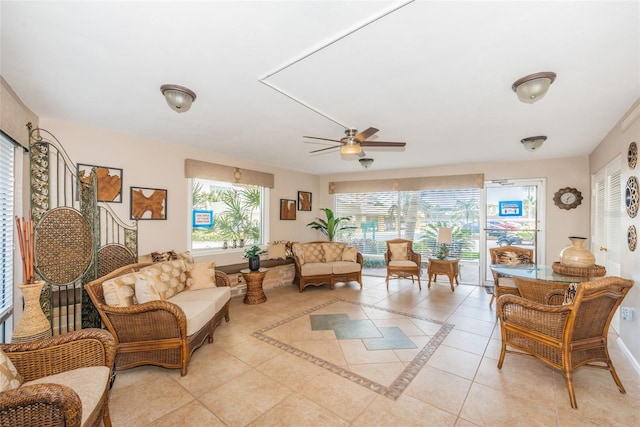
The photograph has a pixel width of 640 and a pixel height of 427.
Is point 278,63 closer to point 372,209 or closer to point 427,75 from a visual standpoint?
point 427,75

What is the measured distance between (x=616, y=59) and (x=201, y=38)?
277cm

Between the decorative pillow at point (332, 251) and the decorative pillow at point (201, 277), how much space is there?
266 cm

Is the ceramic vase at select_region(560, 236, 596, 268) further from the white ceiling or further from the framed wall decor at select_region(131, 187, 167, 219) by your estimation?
the framed wall decor at select_region(131, 187, 167, 219)

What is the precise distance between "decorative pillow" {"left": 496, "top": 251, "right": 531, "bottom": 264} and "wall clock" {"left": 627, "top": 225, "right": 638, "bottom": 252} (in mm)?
1676

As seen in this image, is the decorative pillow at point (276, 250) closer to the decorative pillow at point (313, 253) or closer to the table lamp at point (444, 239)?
the decorative pillow at point (313, 253)

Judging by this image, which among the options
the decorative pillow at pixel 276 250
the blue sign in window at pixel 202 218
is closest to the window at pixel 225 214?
the blue sign in window at pixel 202 218

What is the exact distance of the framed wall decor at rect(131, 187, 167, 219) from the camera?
3750mm

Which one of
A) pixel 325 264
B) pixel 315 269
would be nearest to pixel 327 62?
pixel 315 269

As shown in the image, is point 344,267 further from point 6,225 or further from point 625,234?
point 6,225

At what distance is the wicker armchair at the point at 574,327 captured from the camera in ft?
6.73

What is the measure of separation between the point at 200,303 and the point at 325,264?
9.19 ft

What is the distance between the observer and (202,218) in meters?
4.68

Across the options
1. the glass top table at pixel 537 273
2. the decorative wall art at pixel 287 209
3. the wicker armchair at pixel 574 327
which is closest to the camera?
the wicker armchair at pixel 574 327

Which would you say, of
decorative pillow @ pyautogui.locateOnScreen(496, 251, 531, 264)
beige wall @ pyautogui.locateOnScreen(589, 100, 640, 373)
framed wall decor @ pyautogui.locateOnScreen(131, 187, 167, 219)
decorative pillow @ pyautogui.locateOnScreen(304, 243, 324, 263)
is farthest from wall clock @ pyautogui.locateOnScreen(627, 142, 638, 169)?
framed wall decor @ pyautogui.locateOnScreen(131, 187, 167, 219)
